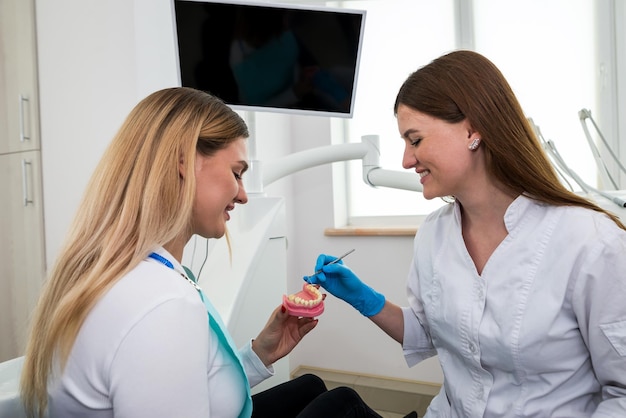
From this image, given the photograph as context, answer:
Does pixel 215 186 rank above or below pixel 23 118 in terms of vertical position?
below

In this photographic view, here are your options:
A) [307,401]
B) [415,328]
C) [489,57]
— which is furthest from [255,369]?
[489,57]

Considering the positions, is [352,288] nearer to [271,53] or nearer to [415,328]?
[415,328]

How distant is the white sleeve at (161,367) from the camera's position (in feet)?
1.88

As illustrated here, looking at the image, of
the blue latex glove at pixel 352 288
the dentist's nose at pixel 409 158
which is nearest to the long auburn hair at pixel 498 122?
the dentist's nose at pixel 409 158

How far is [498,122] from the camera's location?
0.93 metres

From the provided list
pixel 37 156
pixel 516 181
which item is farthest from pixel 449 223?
pixel 37 156

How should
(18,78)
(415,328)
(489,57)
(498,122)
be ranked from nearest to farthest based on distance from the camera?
1. (498,122)
2. (415,328)
3. (18,78)
4. (489,57)

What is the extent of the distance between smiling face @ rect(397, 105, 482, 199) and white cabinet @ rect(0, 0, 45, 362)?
1.54m

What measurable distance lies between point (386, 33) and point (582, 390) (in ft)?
7.08

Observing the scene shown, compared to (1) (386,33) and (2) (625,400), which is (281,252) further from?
(1) (386,33)

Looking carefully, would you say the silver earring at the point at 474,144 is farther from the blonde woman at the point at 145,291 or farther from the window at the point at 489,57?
the window at the point at 489,57

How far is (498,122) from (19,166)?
70.9 inches

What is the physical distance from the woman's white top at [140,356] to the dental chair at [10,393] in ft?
0.44

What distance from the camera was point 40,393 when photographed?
2.20 feet
